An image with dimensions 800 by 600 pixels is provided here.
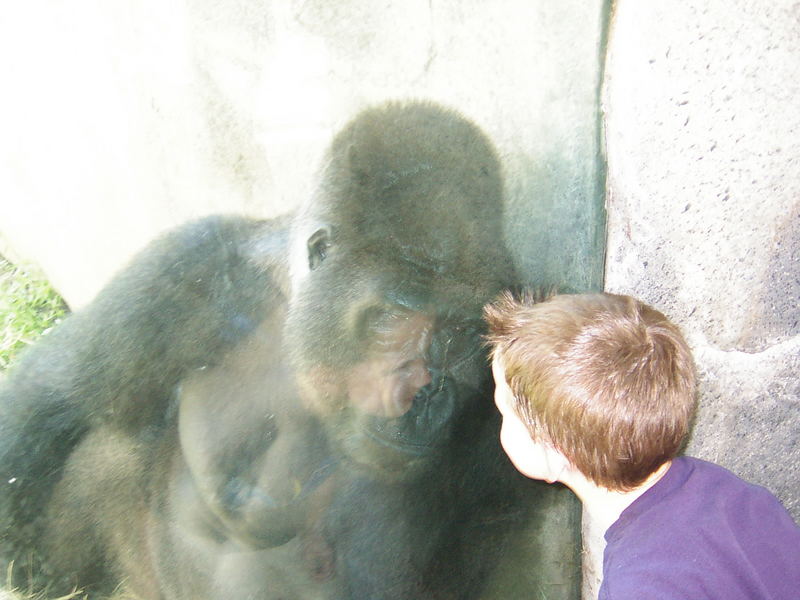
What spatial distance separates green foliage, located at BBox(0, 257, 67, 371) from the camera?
104cm

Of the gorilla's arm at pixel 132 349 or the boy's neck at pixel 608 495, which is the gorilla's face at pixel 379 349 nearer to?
the gorilla's arm at pixel 132 349

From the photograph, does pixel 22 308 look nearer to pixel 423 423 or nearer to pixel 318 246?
pixel 318 246

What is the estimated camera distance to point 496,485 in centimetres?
192

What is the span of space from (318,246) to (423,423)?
48 cm

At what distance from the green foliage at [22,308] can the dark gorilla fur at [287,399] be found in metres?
0.03

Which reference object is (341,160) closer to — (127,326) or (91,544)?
(127,326)

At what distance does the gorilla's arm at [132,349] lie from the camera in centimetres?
115

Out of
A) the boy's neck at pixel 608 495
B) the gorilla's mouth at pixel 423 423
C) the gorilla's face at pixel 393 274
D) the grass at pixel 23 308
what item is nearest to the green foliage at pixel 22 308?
the grass at pixel 23 308

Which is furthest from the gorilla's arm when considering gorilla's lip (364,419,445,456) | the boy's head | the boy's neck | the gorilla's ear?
the boy's neck

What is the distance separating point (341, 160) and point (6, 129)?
564mm

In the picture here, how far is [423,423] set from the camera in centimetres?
166

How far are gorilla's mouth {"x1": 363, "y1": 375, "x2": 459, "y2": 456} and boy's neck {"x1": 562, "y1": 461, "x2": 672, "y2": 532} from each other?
1.10ft

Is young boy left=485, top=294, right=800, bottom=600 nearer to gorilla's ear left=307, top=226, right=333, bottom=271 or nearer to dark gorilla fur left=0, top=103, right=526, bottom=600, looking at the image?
dark gorilla fur left=0, top=103, right=526, bottom=600

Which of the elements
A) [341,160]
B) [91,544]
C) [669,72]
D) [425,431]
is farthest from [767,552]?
[91,544]
